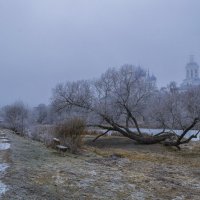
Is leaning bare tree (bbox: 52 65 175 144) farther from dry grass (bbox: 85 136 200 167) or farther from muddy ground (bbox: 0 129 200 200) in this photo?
muddy ground (bbox: 0 129 200 200)

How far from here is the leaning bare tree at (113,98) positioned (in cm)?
2670

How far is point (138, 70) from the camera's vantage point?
2856cm

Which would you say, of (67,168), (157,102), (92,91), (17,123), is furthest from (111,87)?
(67,168)

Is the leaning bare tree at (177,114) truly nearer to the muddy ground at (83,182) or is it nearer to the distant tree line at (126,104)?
the distant tree line at (126,104)

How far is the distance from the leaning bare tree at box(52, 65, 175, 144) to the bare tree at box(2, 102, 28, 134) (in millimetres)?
8980

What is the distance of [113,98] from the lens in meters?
27.2

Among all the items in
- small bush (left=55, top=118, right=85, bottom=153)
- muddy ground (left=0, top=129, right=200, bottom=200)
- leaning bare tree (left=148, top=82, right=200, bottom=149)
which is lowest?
muddy ground (left=0, top=129, right=200, bottom=200)

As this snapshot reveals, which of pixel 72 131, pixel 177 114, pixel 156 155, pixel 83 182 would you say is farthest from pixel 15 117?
pixel 83 182

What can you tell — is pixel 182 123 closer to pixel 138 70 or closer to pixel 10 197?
pixel 138 70

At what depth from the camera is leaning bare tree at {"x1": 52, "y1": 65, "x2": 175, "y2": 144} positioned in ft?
87.6

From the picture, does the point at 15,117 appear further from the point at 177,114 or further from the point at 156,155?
the point at 156,155

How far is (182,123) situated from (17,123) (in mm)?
18690

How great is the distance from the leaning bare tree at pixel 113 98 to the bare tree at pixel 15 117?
29.5ft

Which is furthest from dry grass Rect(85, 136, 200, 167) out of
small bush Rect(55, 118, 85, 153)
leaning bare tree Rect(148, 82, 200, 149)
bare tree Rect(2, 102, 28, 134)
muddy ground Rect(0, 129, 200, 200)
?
bare tree Rect(2, 102, 28, 134)
